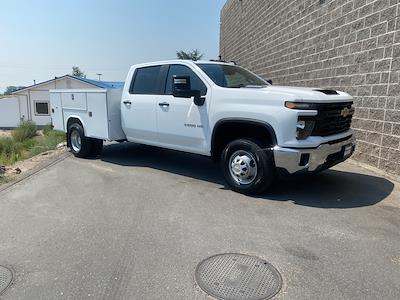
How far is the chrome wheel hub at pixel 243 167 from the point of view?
5.68 meters

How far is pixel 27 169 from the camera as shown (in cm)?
845

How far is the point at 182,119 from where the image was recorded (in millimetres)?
6656

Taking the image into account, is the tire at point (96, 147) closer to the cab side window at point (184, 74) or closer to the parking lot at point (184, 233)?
the parking lot at point (184, 233)

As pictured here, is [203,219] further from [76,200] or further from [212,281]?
[76,200]

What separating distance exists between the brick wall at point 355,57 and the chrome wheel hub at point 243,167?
2.53 meters

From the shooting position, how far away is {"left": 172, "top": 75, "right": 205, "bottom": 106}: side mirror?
6.11m

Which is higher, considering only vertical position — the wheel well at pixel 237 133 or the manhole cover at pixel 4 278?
the wheel well at pixel 237 133

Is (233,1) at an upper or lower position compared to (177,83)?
upper

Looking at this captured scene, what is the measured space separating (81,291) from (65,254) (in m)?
0.81

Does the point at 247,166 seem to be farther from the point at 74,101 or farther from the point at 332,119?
the point at 74,101

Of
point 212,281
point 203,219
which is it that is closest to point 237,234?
point 203,219

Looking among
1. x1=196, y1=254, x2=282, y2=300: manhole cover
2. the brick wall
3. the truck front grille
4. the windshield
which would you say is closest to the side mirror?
the windshield

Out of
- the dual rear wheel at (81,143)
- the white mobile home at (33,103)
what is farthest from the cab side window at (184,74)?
the white mobile home at (33,103)

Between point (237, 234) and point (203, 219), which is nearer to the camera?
point (237, 234)
